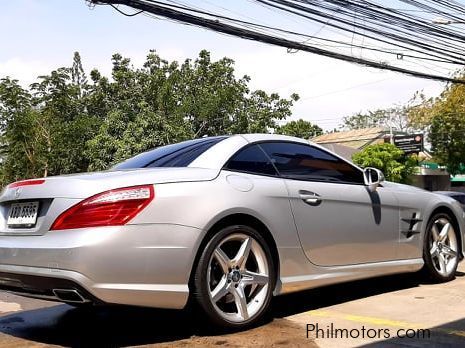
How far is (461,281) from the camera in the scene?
225 inches

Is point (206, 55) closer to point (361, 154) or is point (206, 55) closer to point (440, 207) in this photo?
point (361, 154)

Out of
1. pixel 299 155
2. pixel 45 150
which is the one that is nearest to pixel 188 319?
pixel 299 155

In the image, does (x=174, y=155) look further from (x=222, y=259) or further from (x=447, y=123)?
(x=447, y=123)

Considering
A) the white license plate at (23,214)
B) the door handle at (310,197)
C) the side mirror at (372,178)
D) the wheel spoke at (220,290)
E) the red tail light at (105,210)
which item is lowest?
the wheel spoke at (220,290)

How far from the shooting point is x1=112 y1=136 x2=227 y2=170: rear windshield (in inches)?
168

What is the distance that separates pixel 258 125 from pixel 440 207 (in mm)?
25650

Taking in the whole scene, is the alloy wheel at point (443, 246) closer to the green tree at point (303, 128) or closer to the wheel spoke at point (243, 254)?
the wheel spoke at point (243, 254)

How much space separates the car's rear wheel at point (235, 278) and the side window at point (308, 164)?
0.75 metres

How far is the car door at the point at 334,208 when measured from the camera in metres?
4.42

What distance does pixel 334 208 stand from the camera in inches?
182

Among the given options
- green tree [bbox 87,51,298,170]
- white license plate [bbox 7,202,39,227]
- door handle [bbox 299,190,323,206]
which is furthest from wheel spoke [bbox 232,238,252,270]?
green tree [bbox 87,51,298,170]

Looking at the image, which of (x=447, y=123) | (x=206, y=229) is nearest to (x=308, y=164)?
(x=206, y=229)

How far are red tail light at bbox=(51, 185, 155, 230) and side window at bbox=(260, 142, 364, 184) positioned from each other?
4.40 ft

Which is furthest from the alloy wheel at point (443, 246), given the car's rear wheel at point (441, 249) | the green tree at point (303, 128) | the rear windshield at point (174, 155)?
the green tree at point (303, 128)
